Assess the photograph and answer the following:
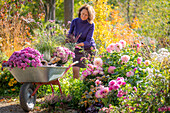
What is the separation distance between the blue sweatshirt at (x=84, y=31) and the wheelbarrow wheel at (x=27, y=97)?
55.7 inches

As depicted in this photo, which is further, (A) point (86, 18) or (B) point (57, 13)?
(B) point (57, 13)

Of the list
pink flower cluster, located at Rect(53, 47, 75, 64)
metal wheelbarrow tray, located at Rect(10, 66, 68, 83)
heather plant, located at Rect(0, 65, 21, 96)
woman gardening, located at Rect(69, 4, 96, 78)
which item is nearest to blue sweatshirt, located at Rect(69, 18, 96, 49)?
woman gardening, located at Rect(69, 4, 96, 78)

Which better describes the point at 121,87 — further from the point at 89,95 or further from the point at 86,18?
the point at 86,18

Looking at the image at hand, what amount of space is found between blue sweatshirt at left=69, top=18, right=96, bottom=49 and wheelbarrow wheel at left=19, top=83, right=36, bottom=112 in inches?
55.7

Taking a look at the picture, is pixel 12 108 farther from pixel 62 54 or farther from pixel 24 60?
pixel 62 54

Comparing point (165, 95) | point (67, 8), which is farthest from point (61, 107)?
point (67, 8)

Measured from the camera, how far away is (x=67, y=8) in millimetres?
7449

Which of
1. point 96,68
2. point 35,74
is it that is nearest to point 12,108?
point 35,74

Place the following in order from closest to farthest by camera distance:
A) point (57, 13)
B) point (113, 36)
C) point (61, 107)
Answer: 1. point (61, 107)
2. point (113, 36)
3. point (57, 13)

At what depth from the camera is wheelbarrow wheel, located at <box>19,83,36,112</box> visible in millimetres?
3398

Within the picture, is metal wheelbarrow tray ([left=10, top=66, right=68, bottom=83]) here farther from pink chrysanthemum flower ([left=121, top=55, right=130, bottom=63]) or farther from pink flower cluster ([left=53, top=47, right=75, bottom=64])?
pink chrysanthemum flower ([left=121, top=55, right=130, bottom=63])

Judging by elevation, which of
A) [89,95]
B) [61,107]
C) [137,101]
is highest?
[137,101]

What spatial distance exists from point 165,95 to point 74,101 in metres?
1.95

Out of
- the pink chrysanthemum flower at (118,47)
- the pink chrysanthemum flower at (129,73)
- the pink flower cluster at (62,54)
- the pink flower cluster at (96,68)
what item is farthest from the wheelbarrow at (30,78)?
the pink chrysanthemum flower at (129,73)
